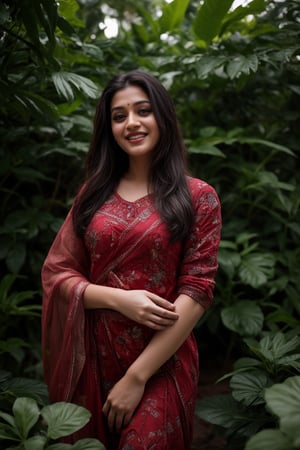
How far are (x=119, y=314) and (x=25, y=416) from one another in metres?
0.33

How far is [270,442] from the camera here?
0.79 m

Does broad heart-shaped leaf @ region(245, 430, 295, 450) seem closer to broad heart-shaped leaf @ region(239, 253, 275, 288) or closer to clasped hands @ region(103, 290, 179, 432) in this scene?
clasped hands @ region(103, 290, 179, 432)

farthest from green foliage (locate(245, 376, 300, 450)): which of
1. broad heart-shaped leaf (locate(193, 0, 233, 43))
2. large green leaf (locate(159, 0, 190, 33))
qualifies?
large green leaf (locate(159, 0, 190, 33))

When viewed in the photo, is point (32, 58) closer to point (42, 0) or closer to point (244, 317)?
point (42, 0)

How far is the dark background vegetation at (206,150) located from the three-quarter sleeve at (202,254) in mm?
250

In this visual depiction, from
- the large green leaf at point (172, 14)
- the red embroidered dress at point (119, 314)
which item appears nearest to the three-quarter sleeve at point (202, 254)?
the red embroidered dress at point (119, 314)

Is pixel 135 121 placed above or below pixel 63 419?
above

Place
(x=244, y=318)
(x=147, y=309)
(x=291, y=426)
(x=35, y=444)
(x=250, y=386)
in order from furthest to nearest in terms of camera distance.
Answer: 1. (x=244, y=318)
2. (x=250, y=386)
3. (x=147, y=309)
4. (x=35, y=444)
5. (x=291, y=426)

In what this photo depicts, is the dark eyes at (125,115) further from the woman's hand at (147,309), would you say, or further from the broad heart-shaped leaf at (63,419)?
the broad heart-shaped leaf at (63,419)

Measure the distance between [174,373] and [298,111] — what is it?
1353 millimetres

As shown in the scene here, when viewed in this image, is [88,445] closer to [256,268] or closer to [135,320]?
[135,320]

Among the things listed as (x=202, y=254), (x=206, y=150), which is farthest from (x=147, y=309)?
(x=206, y=150)

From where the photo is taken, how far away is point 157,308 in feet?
3.54

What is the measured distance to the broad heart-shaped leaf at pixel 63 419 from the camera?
93 centimetres
